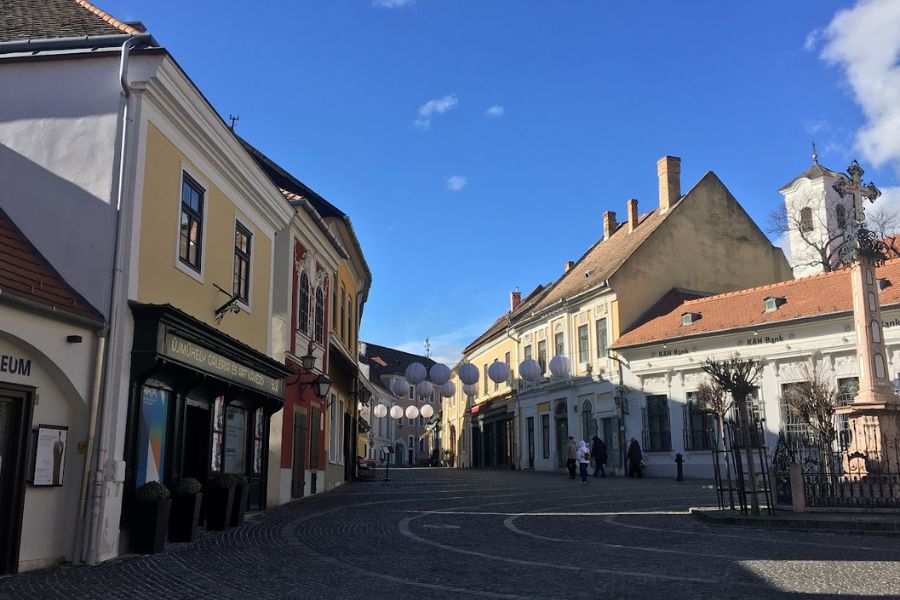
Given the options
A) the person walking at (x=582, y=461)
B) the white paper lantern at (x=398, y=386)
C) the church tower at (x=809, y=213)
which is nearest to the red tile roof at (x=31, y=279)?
the person walking at (x=582, y=461)

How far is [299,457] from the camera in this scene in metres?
20.3

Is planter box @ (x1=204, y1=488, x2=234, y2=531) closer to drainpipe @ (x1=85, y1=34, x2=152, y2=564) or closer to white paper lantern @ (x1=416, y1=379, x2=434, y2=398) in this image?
drainpipe @ (x1=85, y1=34, x2=152, y2=564)

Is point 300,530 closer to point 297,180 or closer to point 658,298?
point 297,180

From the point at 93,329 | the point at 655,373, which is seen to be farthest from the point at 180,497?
the point at 655,373

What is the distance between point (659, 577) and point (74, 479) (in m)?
6.58

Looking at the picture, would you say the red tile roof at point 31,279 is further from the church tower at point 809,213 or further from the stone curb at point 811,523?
the church tower at point 809,213

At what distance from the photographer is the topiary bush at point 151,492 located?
1021cm

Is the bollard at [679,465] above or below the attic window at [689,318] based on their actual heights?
below

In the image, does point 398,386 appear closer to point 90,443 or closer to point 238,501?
point 238,501

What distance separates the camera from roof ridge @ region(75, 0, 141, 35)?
1157cm

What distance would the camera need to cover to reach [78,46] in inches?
432

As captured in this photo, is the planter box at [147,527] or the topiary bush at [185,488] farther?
the topiary bush at [185,488]

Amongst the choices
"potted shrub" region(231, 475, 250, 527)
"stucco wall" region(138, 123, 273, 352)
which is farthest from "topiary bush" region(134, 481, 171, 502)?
"potted shrub" region(231, 475, 250, 527)

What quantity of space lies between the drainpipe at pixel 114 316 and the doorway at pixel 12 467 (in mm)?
899
